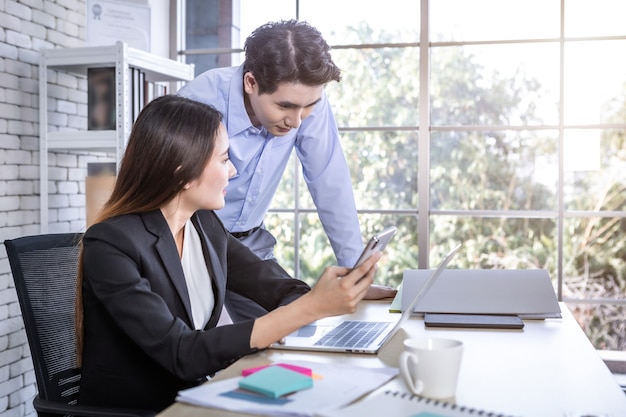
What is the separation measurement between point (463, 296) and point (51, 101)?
7.25ft

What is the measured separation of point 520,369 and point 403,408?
0.32 metres

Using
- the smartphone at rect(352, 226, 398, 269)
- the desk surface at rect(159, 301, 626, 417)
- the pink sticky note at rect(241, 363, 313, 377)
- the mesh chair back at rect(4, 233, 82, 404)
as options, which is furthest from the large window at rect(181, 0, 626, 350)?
the pink sticky note at rect(241, 363, 313, 377)

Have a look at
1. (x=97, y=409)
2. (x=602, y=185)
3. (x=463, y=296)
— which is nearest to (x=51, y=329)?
(x=97, y=409)

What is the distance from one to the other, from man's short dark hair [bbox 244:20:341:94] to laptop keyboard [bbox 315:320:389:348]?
63 centimetres

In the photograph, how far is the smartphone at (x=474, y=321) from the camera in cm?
153

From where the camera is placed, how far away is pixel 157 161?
146 cm

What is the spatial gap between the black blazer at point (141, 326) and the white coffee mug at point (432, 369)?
32 centimetres

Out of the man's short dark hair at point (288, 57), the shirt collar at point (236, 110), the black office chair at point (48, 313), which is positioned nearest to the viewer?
the black office chair at point (48, 313)

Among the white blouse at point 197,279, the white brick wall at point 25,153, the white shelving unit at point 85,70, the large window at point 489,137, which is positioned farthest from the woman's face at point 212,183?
the large window at point 489,137

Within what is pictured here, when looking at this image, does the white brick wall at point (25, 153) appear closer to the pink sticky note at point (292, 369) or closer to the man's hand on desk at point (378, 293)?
the man's hand on desk at point (378, 293)

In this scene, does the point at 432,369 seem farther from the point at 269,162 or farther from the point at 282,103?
the point at 269,162

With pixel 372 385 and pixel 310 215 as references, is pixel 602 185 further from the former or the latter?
pixel 372 385

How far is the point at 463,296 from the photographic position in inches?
67.4

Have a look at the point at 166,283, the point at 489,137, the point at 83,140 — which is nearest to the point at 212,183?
the point at 166,283
